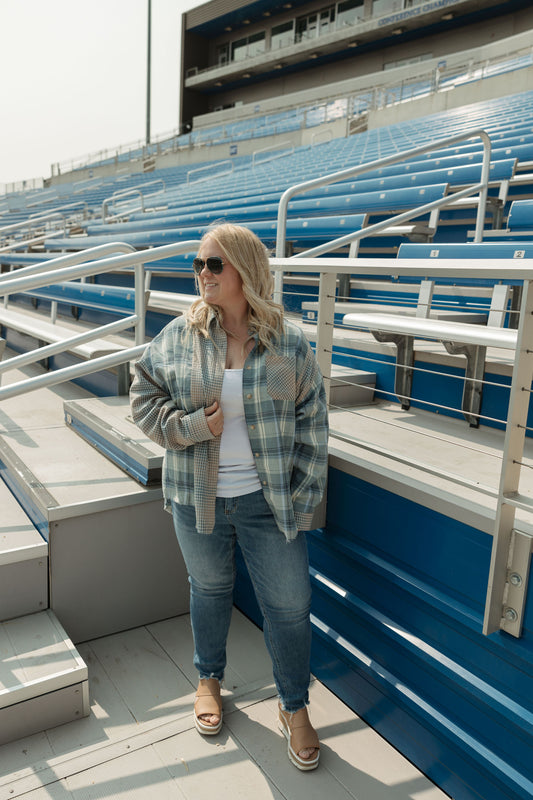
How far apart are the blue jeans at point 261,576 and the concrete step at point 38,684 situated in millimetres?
396

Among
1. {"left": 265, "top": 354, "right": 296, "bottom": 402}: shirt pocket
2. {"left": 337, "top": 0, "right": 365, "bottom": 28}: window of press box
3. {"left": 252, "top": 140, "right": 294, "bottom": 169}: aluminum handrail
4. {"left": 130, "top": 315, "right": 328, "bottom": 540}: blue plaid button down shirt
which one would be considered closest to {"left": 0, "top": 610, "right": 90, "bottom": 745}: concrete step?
{"left": 130, "top": 315, "right": 328, "bottom": 540}: blue plaid button down shirt

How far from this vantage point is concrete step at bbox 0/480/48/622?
1869mm

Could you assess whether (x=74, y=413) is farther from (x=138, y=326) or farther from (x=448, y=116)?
(x=448, y=116)

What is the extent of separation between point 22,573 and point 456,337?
1535 mm

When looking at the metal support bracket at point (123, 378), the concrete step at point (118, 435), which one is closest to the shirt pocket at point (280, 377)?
the concrete step at point (118, 435)

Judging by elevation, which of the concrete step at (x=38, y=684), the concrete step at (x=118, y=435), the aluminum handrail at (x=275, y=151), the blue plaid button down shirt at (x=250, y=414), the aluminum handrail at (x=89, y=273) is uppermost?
the aluminum handrail at (x=275, y=151)

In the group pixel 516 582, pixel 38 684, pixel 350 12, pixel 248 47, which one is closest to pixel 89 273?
pixel 38 684

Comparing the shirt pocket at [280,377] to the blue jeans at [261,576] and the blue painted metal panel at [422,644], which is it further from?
the blue painted metal panel at [422,644]

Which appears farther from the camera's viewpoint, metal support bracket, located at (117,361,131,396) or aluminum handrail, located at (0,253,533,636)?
metal support bracket, located at (117,361,131,396)

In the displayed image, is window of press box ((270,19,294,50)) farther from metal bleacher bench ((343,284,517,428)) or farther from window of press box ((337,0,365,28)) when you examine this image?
metal bleacher bench ((343,284,517,428))

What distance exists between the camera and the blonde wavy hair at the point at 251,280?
1416mm

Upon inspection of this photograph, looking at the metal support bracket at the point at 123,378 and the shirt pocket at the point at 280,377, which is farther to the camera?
the metal support bracket at the point at 123,378

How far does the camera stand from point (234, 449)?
4.82 ft

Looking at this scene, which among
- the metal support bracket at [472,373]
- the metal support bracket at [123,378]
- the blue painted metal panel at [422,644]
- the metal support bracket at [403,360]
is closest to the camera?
the blue painted metal panel at [422,644]
